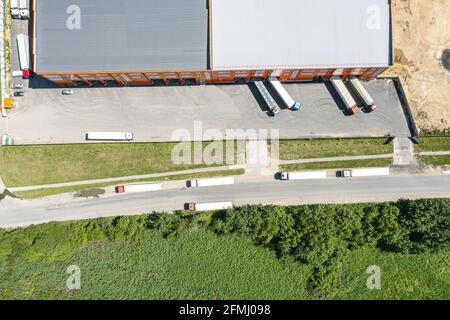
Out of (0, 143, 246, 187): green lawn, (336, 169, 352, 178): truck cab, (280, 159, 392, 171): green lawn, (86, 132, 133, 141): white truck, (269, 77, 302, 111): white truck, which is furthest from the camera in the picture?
(0, 143, 246, 187): green lawn

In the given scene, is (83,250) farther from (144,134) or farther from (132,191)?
(144,134)

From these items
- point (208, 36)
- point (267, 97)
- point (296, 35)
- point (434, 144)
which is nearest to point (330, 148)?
point (267, 97)

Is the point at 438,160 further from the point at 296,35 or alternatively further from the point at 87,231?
the point at 87,231

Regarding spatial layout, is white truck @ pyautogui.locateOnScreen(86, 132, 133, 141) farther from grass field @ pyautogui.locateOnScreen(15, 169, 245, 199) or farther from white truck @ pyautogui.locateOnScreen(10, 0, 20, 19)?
white truck @ pyautogui.locateOnScreen(10, 0, 20, 19)

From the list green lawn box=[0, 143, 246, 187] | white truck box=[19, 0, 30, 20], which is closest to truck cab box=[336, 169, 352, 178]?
green lawn box=[0, 143, 246, 187]
